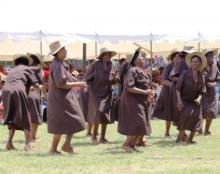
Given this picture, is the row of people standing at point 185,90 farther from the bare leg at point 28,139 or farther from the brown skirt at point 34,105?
the bare leg at point 28,139

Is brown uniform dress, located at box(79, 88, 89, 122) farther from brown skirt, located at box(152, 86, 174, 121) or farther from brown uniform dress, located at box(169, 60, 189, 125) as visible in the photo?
brown uniform dress, located at box(169, 60, 189, 125)

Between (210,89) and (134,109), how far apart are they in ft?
13.5

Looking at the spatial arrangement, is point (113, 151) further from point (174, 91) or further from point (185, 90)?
point (174, 91)

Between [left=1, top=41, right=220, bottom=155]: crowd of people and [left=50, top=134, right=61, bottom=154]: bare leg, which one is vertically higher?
[left=1, top=41, right=220, bottom=155]: crowd of people

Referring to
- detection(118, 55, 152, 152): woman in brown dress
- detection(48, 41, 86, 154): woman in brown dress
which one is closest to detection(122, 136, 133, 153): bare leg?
detection(118, 55, 152, 152): woman in brown dress

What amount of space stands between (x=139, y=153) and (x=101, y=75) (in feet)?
8.50

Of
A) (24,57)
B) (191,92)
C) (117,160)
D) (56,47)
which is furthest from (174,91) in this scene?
(117,160)

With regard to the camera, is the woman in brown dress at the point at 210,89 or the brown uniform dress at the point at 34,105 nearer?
the brown uniform dress at the point at 34,105

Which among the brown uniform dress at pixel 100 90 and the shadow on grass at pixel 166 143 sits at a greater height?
the brown uniform dress at pixel 100 90

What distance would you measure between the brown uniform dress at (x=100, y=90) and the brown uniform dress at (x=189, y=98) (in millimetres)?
1501

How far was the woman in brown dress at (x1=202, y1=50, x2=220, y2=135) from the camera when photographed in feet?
45.1

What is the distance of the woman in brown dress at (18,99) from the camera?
10.5 metres

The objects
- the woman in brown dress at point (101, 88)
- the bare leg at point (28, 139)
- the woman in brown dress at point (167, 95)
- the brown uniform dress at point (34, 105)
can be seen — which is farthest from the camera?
the woman in brown dress at point (167, 95)

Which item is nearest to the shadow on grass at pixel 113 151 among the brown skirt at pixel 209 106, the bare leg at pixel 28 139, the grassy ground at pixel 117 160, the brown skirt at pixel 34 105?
the grassy ground at pixel 117 160
